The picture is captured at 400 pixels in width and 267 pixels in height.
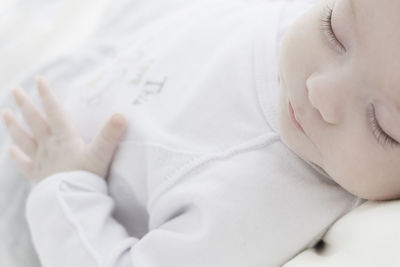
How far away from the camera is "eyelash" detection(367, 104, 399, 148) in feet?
1.99

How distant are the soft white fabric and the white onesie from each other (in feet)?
0.13

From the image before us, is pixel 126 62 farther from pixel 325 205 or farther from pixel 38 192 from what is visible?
pixel 325 205

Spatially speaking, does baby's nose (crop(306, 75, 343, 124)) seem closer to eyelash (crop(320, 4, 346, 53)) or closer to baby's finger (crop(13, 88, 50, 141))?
eyelash (crop(320, 4, 346, 53))

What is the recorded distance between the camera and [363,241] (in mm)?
636

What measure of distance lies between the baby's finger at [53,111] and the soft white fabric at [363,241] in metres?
Answer: 0.47

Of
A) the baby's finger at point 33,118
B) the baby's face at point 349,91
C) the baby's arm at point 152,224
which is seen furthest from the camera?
the baby's finger at point 33,118

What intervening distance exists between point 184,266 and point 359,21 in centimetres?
39

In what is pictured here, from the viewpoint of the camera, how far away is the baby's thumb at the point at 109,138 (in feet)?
2.81

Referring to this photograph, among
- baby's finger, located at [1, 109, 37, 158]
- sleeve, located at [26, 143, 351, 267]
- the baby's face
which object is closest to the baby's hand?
baby's finger, located at [1, 109, 37, 158]

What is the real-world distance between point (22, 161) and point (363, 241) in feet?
1.99

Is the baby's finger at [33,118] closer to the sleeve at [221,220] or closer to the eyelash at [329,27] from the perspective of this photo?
the sleeve at [221,220]

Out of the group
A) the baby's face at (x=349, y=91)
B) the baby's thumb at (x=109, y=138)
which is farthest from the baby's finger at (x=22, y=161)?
the baby's face at (x=349, y=91)

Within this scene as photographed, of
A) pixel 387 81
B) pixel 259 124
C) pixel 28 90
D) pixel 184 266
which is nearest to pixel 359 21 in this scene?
pixel 387 81

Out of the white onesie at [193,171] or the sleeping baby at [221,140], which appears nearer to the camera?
the sleeping baby at [221,140]
